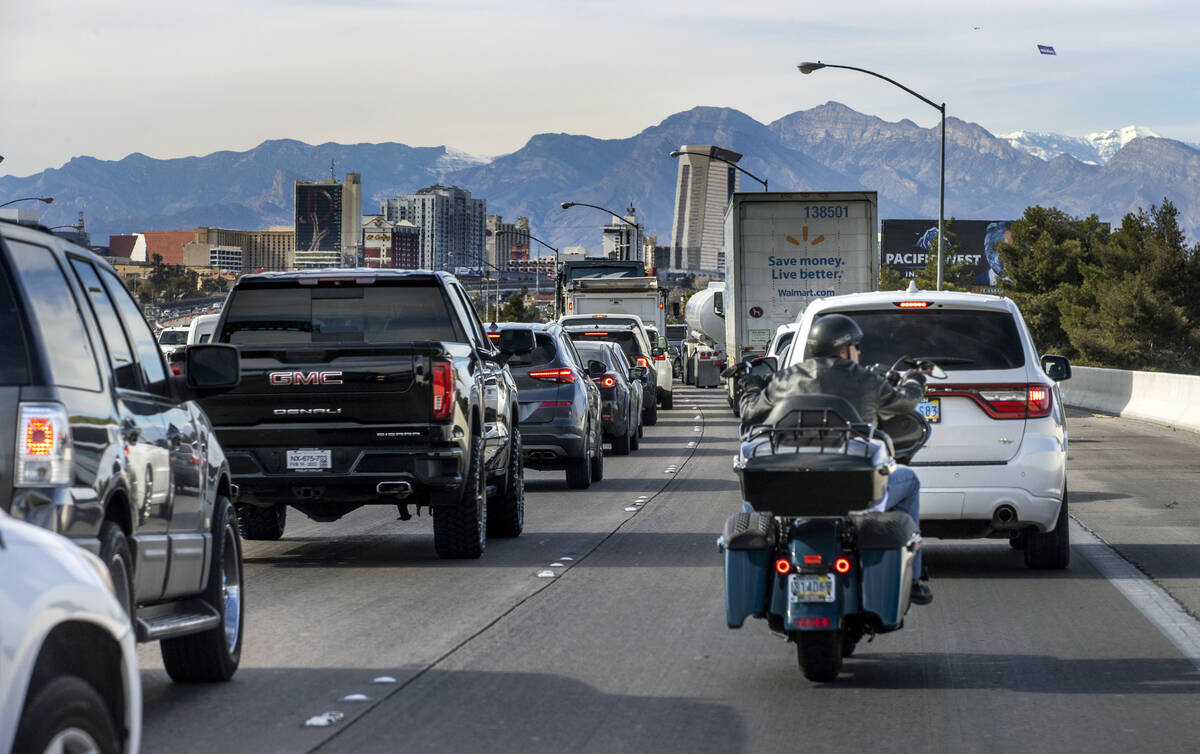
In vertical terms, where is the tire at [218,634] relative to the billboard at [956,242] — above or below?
below

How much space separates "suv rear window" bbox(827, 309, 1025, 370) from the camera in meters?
11.2

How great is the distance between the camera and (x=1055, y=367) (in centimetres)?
1156

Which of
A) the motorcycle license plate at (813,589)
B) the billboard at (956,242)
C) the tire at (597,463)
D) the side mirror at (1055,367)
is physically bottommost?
the tire at (597,463)

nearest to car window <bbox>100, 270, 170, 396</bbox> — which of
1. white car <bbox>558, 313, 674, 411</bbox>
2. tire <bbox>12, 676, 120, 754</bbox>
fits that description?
tire <bbox>12, 676, 120, 754</bbox>

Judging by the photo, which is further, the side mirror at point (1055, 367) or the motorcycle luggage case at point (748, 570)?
the side mirror at point (1055, 367)

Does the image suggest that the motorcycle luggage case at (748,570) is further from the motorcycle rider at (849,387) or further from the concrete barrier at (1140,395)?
the concrete barrier at (1140,395)

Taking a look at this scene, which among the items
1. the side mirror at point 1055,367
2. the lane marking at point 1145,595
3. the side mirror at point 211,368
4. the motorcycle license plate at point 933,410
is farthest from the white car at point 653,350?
the side mirror at point 211,368

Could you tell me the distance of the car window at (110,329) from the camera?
650 centimetres

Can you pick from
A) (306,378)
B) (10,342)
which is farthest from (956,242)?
(10,342)

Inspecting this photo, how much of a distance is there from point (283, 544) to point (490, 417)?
6.67 feet

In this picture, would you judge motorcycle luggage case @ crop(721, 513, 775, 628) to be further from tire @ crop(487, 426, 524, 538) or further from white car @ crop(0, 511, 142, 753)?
tire @ crop(487, 426, 524, 538)

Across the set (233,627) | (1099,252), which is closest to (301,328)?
(233,627)

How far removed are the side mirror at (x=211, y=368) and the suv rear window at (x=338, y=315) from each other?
16.5ft

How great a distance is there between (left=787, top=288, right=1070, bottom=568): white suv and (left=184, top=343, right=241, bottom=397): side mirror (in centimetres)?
452
